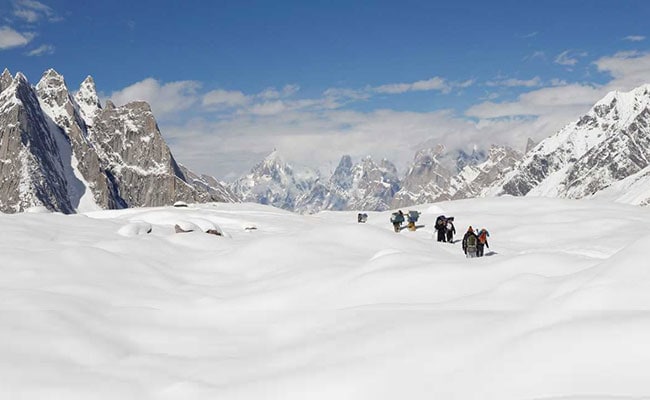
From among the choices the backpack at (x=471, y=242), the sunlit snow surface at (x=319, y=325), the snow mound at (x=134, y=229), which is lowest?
the sunlit snow surface at (x=319, y=325)

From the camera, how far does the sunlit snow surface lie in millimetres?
7172

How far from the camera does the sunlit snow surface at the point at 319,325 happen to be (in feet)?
23.5

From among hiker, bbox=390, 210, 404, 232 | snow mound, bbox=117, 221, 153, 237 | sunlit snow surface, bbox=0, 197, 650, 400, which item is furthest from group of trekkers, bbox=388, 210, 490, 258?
snow mound, bbox=117, 221, 153, 237

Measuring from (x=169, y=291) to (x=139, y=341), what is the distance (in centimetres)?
375

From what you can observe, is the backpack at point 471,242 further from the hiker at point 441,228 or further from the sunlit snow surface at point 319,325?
the hiker at point 441,228

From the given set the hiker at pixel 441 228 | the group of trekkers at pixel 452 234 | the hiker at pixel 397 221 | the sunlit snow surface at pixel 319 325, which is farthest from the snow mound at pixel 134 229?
the hiker at pixel 441 228

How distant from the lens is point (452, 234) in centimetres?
2750

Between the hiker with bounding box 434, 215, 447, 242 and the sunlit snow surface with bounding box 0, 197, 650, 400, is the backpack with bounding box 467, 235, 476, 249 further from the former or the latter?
the hiker with bounding box 434, 215, 447, 242

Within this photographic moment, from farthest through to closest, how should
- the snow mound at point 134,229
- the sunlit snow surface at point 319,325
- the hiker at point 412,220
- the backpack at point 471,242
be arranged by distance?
the hiker at point 412,220 → the snow mound at point 134,229 → the backpack at point 471,242 → the sunlit snow surface at point 319,325

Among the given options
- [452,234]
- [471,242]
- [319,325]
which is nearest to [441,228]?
[452,234]

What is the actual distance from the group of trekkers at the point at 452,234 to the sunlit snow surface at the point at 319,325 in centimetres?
546

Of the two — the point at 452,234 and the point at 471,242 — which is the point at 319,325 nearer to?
the point at 471,242

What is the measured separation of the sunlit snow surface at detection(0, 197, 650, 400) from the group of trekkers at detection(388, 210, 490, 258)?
5.46 m

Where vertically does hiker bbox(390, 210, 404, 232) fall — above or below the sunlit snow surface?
above
